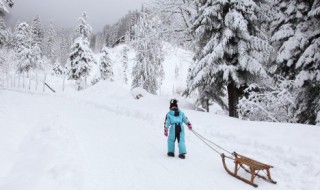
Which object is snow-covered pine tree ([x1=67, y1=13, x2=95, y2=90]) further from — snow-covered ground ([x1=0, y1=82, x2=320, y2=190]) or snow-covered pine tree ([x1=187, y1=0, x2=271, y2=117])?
snow-covered pine tree ([x1=187, y1=0, x2=271, y2=117])

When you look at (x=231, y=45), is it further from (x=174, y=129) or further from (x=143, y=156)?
(x=143, y=156)

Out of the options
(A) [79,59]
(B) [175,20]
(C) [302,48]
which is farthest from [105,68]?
(C) [302,48]

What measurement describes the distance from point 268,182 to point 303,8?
8970mm

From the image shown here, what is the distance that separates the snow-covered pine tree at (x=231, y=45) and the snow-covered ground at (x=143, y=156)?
73.2 inches

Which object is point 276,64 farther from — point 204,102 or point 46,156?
point 46,156

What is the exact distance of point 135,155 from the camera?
787 cm

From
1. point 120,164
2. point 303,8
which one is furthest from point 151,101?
point 120,164

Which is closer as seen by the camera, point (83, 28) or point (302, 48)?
point (302, 48)

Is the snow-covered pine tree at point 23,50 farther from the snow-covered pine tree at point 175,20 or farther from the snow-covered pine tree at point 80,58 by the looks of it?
the snow-covered pine tree at point 175,20

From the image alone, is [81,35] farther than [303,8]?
Yes

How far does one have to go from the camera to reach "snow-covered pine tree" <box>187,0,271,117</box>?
12.0 m

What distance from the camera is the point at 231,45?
40.9 feet

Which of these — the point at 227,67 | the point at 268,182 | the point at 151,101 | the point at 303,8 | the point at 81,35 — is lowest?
the point at 268,182

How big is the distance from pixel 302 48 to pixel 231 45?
114 inches
